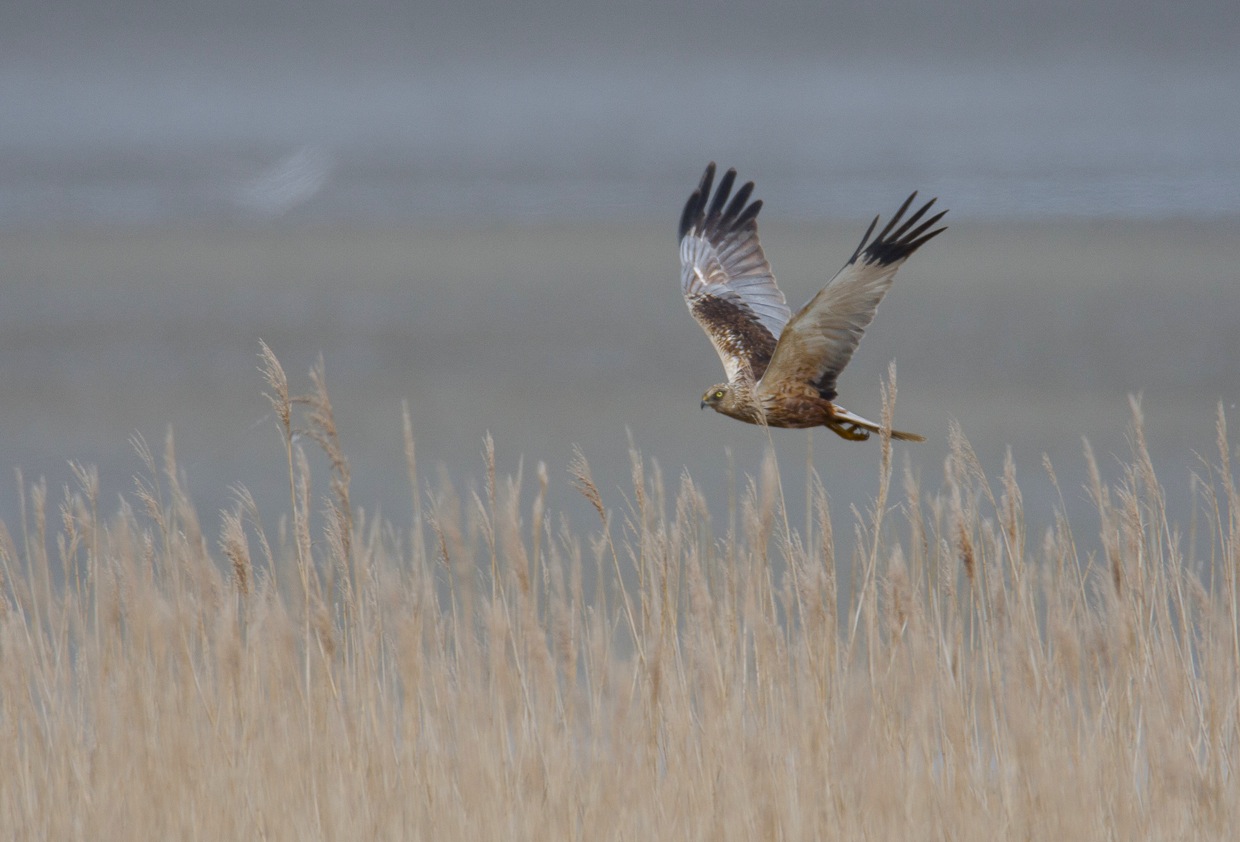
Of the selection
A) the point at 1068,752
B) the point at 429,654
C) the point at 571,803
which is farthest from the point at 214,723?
the point at 1068,752

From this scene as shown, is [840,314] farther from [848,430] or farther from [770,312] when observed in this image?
[770,312]

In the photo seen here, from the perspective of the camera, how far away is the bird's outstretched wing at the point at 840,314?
12.1ft

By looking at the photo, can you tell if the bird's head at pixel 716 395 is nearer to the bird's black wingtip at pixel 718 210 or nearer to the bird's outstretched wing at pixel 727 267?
the bird's outstretched wing at pixel 727 267

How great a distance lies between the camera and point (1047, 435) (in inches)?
474

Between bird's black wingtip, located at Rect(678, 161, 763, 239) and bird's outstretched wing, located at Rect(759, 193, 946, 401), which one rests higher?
bird's black wingtip, located at Rect(678, 161, 763, 239)

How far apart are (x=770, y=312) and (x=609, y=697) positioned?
7.81ft

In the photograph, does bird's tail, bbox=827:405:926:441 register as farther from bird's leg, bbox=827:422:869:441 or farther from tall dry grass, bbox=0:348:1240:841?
tall dry grass, bbox=0:348:1240:841

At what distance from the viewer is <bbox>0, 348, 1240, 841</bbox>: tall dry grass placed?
9.30ft

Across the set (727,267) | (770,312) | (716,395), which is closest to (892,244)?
(716,395)

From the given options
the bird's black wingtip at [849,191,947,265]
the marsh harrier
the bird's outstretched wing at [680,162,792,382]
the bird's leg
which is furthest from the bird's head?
the bird's black wingtip at [849,191,947,265]

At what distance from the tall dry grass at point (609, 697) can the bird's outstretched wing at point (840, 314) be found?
67cm

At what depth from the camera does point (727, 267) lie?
5.28 m

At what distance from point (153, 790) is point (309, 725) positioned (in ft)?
1.07

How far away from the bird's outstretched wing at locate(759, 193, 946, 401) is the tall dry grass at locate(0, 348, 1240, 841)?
67 cm
